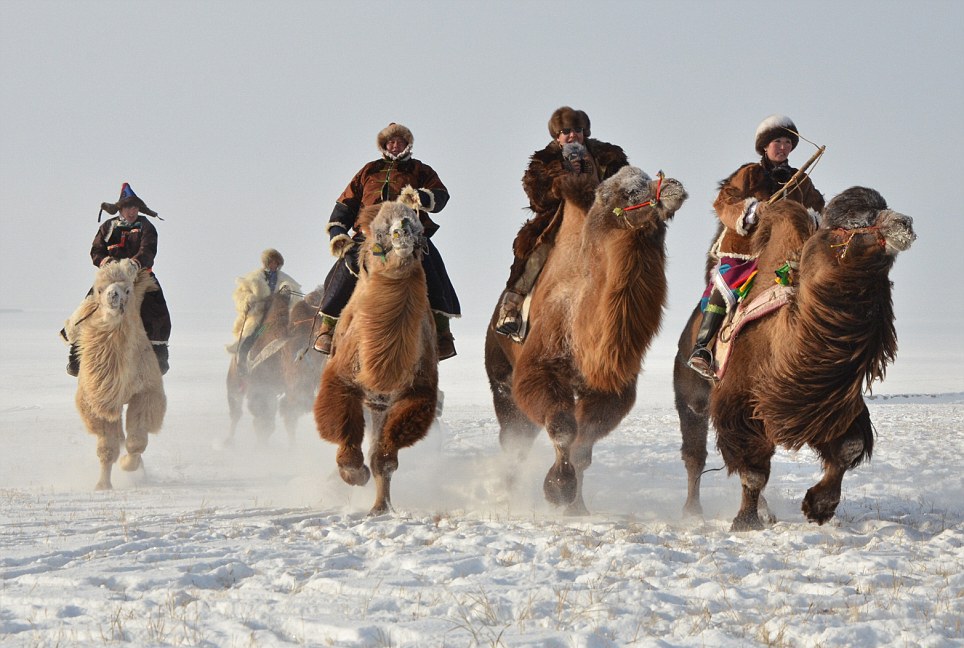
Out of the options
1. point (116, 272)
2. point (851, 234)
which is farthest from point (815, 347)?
point (116, 272)

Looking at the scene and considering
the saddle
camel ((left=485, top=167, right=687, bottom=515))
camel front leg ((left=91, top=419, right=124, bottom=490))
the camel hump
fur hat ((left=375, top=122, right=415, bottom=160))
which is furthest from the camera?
the camel hump

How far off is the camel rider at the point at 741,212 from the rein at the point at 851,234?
115cm

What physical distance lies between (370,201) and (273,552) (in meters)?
3.62

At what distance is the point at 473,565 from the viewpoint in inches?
185

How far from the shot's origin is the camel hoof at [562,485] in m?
6.61

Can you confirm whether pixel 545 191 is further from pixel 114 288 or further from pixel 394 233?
pixel 114 288

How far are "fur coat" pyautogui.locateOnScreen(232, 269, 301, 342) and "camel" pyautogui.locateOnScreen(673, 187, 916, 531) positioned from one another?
9388mm

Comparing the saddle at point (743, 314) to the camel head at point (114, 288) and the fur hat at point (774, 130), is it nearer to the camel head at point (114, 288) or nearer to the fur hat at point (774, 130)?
the fur hat at point (774, 130)

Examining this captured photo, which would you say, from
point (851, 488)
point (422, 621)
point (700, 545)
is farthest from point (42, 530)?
point (851, 488)

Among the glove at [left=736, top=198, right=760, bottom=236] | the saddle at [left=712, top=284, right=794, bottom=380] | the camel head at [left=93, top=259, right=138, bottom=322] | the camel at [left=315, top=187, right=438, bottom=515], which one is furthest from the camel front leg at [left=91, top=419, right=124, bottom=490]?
the glove at [left=736, top=198, right=760, bottom=236]

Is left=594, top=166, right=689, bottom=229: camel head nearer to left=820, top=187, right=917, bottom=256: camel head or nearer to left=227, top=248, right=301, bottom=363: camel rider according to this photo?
left=820, top=187, right=917, bottom=256: camel head

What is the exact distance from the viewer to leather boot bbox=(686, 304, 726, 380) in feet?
21.7

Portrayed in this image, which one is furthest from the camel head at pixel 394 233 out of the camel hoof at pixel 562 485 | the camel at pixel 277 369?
the camel at pixel 277 369

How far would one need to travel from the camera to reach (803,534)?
5.62m
